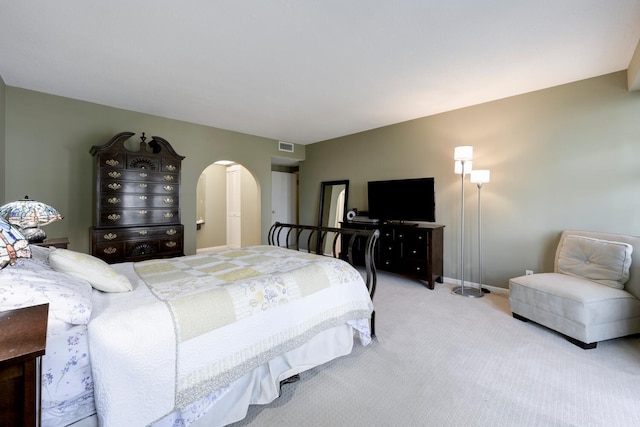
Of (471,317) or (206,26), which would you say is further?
(471,317)

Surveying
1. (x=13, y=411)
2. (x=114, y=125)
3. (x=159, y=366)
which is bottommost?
(x=159, y=366)

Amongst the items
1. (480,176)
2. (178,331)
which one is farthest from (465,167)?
(178,331)

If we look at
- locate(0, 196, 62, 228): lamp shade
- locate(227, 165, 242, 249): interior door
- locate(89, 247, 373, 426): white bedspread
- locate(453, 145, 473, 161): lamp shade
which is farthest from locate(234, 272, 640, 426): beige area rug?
locate(227, 165, 242, 249): interior door

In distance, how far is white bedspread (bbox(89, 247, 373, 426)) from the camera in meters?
1.11

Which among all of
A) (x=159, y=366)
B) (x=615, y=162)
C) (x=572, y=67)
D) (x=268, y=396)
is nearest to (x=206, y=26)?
(x=159, y=366)

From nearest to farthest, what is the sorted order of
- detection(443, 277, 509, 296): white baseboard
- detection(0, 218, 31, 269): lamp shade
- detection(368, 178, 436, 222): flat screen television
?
1. detection(0, 218, 31, 269): lamp shade
2. detection(443, 277, 509, 296): white baseboard
3. detection(368, 178, 436, 222): flat screen television

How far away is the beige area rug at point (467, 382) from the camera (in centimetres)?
158

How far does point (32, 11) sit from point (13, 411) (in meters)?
2.61

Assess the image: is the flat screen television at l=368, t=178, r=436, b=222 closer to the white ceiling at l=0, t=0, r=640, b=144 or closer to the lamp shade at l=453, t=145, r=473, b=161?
the lamp shade at l=453, t=145, r=473, b=161

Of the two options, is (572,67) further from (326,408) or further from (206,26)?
(326,408)

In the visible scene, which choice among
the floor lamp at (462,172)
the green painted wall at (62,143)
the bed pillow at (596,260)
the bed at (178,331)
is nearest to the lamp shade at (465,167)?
the floor lamp at (462,172)

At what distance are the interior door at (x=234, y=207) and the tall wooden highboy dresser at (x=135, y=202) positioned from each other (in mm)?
2925

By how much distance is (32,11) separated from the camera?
6.36ft

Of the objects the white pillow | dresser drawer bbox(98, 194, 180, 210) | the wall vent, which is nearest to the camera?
the white pillow
